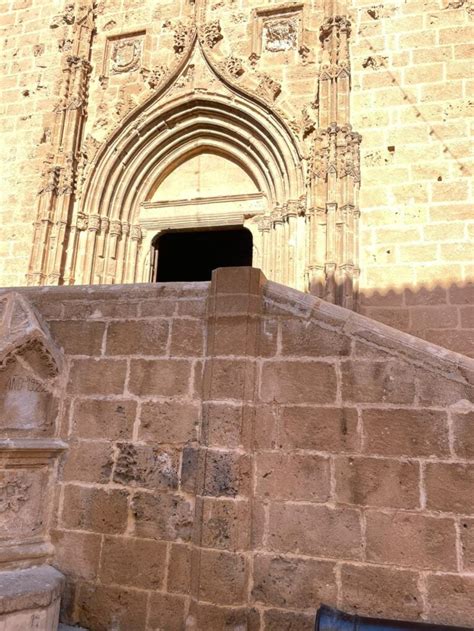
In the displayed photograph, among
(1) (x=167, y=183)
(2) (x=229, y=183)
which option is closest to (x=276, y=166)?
(2) (x=229, y=183)

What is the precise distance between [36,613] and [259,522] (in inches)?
50.1

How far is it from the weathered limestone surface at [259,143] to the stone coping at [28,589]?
3994 mm

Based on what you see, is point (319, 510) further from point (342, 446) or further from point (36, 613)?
point (36, 613)

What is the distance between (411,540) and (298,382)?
39.3 inches

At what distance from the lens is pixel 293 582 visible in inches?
110

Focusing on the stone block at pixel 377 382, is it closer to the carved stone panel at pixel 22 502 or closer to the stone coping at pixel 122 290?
the stone coping at pixel 122 290

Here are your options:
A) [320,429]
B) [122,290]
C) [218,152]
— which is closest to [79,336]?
[122,290]

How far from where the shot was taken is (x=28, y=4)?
865 centimetres

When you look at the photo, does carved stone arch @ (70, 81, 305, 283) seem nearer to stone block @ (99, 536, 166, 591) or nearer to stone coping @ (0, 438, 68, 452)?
stone coping @ (0, 438, 68, 452)

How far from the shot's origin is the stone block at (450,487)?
8.66 feet

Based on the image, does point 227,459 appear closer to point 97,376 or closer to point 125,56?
point 97,376

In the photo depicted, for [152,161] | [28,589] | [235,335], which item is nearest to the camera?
[28,589]

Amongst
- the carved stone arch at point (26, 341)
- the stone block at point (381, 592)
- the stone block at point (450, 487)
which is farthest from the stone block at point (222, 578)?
the carved stone arch at point (26, 341)

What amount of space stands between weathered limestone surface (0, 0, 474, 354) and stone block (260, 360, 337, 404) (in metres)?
2.97
